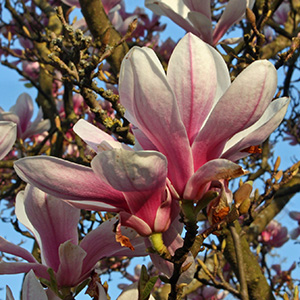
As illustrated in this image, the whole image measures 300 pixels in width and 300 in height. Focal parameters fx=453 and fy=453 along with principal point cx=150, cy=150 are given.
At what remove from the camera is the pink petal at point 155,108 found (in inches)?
28.6

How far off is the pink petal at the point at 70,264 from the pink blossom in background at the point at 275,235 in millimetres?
3725

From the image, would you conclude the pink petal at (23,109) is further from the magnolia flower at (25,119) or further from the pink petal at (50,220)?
the pink petal at (50,220)

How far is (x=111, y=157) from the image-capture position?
26.8 inches

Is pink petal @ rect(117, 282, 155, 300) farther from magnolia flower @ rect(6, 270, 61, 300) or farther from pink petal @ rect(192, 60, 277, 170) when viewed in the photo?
pink petal @ rect(192, 60, 277, 170)

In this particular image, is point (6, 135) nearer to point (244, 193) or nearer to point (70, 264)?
point (70, 264)

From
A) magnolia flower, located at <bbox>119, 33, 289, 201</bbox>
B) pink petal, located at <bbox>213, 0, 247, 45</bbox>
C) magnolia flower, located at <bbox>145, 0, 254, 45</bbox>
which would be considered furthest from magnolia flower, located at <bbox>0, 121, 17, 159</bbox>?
pink petal, located at <bbox>213, 0, 247, 45</bbox>

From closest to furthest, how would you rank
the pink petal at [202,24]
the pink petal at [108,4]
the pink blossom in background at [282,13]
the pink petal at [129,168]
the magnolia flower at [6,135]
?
the pink petal at [129,168], the magnolia flower at [6,135], the pink petal at [202,24], the pink petal at [108,4], the pink blossom in background at [282,13]

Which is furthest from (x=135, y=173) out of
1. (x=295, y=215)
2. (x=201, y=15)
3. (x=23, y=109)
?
(x=295, y=215)

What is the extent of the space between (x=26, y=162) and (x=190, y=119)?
0.95 ft

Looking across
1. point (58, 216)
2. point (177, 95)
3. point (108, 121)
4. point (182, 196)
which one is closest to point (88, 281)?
point (58, 216)

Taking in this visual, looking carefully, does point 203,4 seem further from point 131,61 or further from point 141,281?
point 141,281

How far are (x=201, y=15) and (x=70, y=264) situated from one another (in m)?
0.90

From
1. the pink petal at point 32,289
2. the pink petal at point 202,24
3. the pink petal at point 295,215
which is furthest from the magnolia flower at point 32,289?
the pink petal at point 295,215

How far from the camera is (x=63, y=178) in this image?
0.74 m
